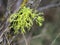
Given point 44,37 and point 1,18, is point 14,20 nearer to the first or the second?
point 1,18

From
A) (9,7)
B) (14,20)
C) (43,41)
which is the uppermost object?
(9,7)

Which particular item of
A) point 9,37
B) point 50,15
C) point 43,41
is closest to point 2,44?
point 9,37

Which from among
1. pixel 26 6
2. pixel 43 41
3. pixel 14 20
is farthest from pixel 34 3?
pixel 43 41

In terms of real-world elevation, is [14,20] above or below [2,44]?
above

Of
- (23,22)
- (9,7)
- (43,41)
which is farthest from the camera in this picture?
(43,41)

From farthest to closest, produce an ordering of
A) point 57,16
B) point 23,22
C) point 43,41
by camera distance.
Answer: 1. point 57,16
2. point 43,41
3. point 23,22

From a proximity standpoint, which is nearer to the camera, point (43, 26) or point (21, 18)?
point (21, 18)

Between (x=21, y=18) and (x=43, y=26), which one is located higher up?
(x=21, y=18)

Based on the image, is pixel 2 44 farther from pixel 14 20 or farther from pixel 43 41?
pixel 43 41

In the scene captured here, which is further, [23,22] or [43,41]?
[43,41]
